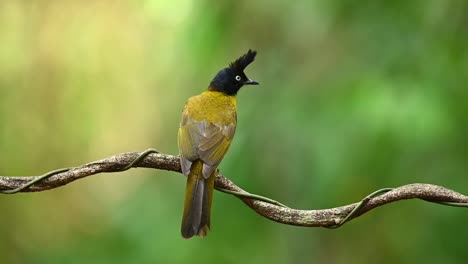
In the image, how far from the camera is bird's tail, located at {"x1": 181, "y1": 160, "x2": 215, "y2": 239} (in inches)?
140

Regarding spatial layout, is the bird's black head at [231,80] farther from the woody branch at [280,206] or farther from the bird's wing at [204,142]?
the woody branch at [280,206]

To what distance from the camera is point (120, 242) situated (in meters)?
6.66

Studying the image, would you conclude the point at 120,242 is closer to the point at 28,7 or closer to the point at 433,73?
the point at 28,7

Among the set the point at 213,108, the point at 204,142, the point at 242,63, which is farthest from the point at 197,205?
the point at 242,63

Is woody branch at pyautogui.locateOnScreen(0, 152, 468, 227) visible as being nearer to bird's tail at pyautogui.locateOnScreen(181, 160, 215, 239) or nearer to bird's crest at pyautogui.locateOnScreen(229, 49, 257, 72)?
bird's tail at pyautogui.locateOnScreen(181, 160, 215, 239)

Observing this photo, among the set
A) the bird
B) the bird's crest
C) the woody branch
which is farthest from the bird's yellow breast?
the woody branch

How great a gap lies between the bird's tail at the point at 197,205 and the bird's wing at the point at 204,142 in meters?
0.04

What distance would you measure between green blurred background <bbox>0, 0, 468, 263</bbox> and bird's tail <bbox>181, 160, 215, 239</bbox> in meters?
1.75

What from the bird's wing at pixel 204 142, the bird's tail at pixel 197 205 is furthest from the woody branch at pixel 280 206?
the bird's wing at pixel 204 142

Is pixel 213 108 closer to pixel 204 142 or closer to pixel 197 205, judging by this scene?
pixel 204 142

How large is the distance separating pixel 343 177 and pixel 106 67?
2517 millimetres

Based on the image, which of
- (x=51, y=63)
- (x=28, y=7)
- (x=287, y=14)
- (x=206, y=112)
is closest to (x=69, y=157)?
(x=51, y=63)

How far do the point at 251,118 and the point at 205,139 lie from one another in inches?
71.6

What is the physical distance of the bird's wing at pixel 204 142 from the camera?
3.91 metres
